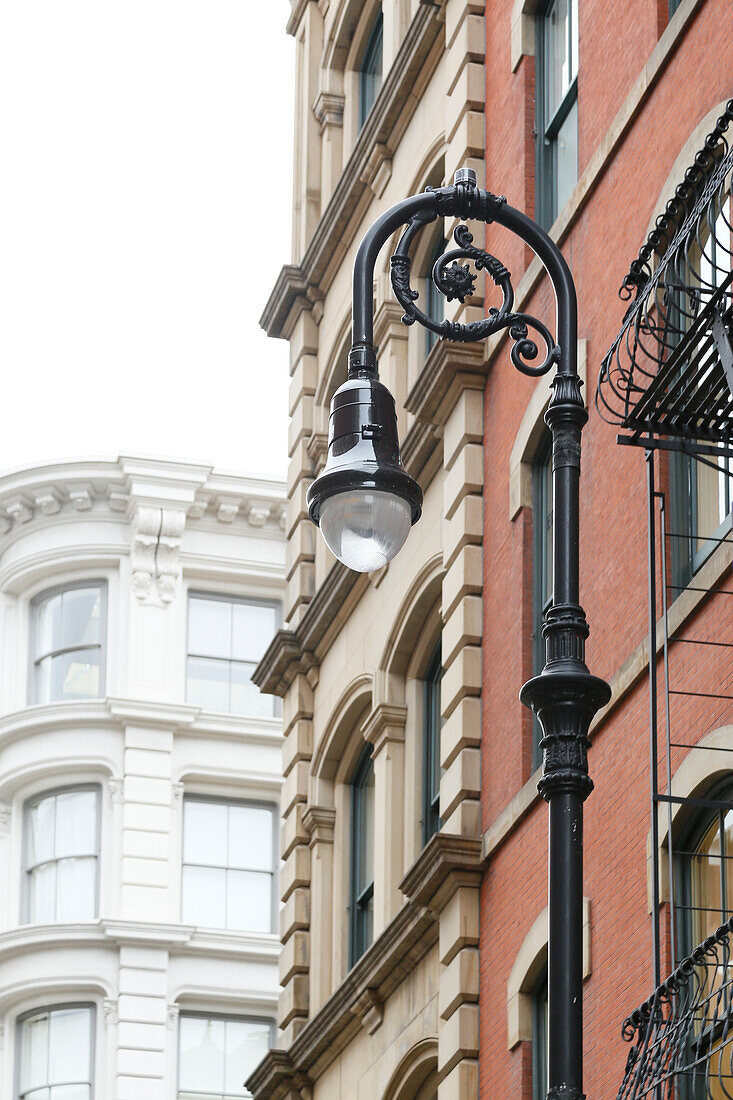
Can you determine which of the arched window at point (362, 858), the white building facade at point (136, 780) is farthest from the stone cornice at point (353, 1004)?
the white building facade at point (136, 780)

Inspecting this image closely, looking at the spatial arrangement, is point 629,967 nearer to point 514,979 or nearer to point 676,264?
point 514,979

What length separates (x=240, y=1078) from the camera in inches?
1566

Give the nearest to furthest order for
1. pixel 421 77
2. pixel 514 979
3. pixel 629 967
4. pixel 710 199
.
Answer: pixel 710 199
pixel 629 967
pixel 514 979
pixel 421 77

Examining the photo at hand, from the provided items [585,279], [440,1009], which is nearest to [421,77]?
[585,279]

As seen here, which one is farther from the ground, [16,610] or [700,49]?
[16,610]

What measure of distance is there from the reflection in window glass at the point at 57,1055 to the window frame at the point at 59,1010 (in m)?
0.02

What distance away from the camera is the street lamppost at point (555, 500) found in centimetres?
977

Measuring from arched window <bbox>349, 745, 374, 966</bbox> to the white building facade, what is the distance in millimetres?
13897

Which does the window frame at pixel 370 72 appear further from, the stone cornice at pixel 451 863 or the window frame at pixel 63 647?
the window frame at pixel 63 647

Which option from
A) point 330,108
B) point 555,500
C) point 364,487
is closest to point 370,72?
point 330,108

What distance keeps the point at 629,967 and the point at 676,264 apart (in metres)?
5.24

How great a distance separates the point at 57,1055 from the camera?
129 ft

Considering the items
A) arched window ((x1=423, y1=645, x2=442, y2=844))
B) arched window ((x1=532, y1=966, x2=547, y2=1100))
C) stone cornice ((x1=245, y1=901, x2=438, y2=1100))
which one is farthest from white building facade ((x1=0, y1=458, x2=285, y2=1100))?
arched window ((x1=532, y1=966, x2=547, y2=1100))

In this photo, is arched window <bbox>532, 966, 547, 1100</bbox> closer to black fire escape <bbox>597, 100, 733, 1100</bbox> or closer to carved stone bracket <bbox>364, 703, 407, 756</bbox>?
black fire escape <bbox>597, 100, 733, 1100</bbox>
